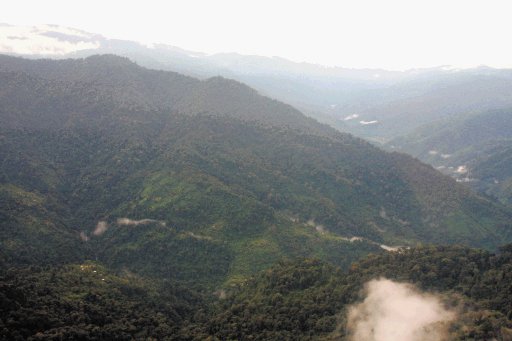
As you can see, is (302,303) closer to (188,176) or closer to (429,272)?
(429,272)

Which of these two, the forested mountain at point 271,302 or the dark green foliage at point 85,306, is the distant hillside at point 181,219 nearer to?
the dark green foliage at point 85,306

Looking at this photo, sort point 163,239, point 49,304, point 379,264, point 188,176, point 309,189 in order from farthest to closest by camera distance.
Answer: point 309,189
point 188,176
point 163,239
point 379,264
point 49,304

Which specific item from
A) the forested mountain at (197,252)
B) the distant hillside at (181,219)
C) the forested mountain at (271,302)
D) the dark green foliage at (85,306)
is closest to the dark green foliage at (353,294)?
the forested mountain at (271,302)

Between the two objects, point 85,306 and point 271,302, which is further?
point 271,302

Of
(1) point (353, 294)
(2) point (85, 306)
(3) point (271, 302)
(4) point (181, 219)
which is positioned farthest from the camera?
(4) point (181, 219)

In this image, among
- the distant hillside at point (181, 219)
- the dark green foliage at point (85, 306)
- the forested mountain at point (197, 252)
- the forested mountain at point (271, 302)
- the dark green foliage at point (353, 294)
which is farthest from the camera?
the distant hillside at point (181, 219)

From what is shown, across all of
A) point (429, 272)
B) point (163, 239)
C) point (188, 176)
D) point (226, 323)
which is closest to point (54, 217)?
point (163, 239)

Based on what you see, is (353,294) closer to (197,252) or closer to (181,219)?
(197,252)

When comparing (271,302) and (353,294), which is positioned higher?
(353,294)

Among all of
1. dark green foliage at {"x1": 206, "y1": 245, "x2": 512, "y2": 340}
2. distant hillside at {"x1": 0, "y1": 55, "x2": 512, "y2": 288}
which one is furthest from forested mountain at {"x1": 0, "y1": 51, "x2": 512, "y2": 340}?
distant hillside at {"x1": 0, "y1": 55, "x2": 512, "y2": 288}

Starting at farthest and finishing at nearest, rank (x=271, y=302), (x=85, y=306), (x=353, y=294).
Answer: (x=271, y=302)
(x=353, y=294)
(x=85, y=306)

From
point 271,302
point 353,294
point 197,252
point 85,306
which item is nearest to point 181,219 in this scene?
point 197,252
